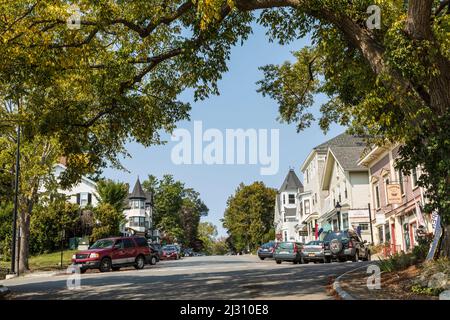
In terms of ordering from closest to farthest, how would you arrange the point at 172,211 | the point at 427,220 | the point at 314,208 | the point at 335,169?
1. the point at 427,220
2. the point at 335,169
3. the point at 314,208
4. the point at 172,211

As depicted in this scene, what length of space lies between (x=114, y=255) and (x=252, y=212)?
227ft

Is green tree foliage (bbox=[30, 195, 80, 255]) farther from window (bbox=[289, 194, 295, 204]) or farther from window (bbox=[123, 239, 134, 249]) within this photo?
window (bbox=[289, 194, 295, 204])

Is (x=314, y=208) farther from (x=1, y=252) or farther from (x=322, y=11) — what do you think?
(x=322, y=11)

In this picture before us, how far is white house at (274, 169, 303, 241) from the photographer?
3113 inches

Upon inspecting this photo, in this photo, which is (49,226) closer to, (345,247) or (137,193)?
(345,247)

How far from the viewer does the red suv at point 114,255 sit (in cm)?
2673

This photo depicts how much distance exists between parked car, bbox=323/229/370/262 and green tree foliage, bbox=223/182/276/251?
62.0 metres

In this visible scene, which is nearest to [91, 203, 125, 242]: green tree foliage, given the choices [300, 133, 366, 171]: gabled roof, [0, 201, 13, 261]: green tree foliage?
[0, 201, 13, 261]: green tree foliage

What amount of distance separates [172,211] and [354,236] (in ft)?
282

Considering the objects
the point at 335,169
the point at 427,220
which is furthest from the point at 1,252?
the point at 427,220

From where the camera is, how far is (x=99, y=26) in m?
14.6

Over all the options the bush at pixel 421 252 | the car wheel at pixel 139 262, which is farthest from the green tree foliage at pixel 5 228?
the bush at pixel 421 252

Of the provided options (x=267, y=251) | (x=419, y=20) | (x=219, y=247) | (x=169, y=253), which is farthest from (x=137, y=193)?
(x=219, y=247)
